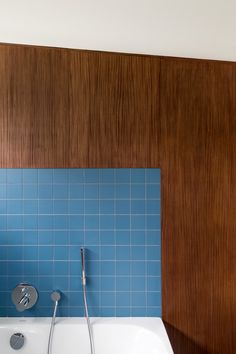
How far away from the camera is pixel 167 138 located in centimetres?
177

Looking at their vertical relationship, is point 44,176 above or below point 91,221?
above

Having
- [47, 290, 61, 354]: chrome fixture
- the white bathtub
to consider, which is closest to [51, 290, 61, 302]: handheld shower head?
[47, 290, 61, 354]: chrome fixture

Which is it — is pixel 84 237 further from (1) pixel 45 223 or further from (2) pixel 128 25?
(2) pixel 128 25

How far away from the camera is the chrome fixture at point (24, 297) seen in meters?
1.73

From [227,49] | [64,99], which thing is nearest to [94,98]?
[64,99]

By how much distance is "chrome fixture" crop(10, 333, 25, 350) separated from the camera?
168 cm

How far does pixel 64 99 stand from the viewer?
5.73 feet

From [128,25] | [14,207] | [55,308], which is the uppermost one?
[128,25]

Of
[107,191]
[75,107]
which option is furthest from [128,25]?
[107,191]

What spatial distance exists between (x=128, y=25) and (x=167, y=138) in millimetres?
699

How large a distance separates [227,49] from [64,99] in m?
1.01

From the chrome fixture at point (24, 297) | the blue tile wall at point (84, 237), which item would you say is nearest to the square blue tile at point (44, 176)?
the blue tile wall at point (84, 237)

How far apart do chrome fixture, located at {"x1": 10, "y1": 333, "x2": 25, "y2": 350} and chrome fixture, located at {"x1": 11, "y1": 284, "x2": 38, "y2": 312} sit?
0.43 feet

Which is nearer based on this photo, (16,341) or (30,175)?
(16,341)
